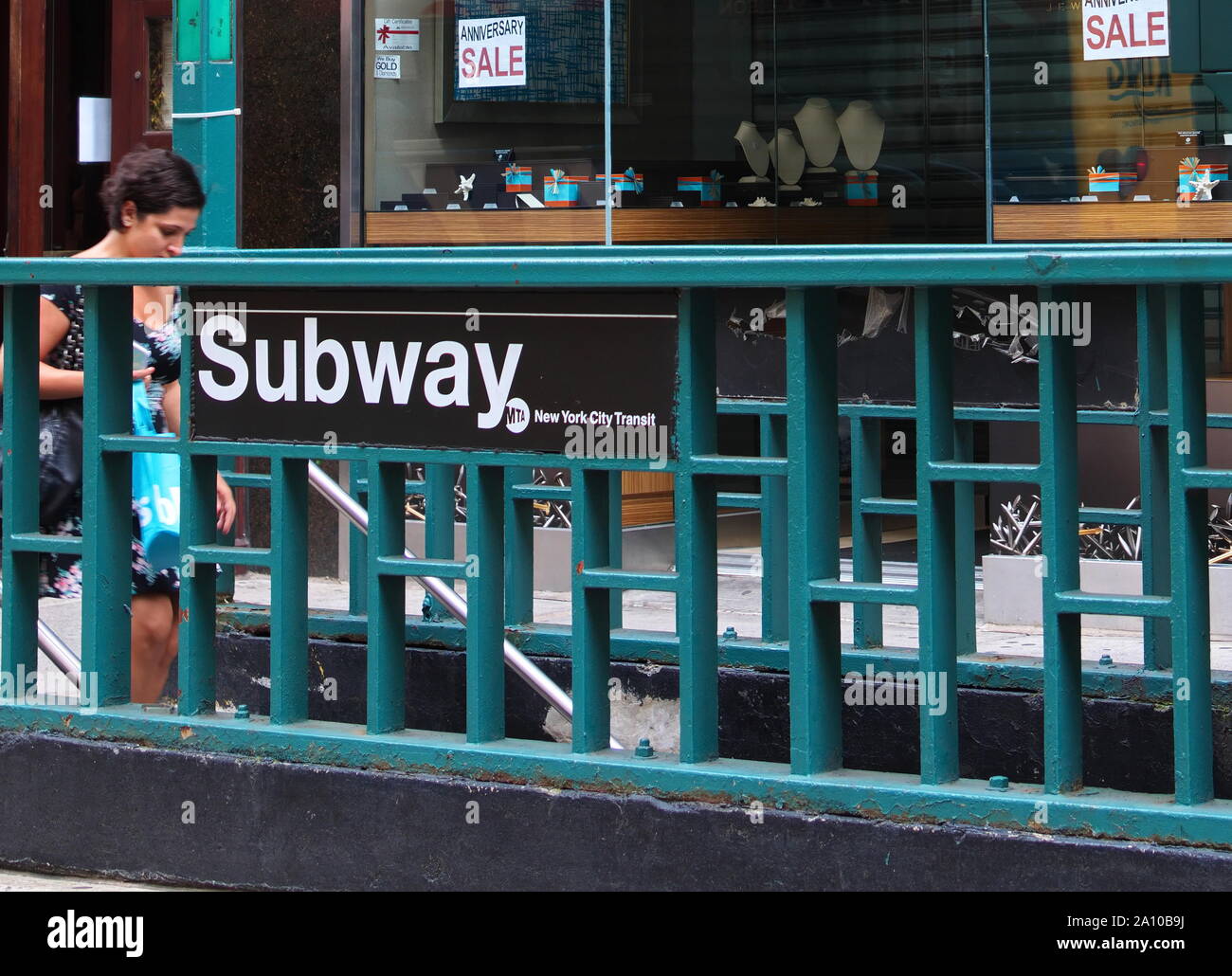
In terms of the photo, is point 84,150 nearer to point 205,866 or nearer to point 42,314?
point 42,314

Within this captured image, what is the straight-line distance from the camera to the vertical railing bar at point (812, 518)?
11.5 ft

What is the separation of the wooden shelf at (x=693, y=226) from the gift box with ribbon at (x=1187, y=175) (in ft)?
4.65

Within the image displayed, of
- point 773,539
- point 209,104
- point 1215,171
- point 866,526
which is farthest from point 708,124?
point 773,539

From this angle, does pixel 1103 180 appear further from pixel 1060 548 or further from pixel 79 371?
pixel 1060 548

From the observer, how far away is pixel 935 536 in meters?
3.48

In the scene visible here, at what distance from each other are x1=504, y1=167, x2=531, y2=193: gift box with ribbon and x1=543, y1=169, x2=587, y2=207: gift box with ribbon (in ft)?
0.28

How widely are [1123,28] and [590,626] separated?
486 cm

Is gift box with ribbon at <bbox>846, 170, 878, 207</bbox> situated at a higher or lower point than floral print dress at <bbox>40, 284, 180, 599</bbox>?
higher

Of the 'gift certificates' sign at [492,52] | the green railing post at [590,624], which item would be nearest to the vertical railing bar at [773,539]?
the green railing post at [590,624]

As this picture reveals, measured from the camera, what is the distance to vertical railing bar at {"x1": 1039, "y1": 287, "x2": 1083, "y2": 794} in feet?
11.0

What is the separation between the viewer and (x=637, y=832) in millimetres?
3689

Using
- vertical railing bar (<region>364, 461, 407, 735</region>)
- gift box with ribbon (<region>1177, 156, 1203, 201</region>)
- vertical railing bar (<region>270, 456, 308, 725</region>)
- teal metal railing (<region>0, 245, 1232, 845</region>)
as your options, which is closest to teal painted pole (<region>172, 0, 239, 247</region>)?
teal metal railing (<region>0, 245, 1232, 845</region>)
